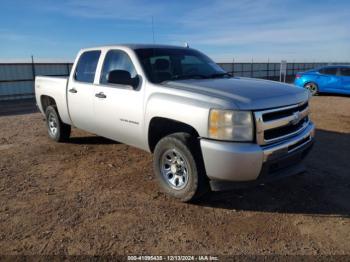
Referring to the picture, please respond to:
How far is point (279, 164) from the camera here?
359cm

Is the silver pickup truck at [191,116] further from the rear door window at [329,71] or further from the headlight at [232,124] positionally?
the rear door window at [329,71]

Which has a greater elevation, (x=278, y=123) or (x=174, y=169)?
(x=278, y=123)

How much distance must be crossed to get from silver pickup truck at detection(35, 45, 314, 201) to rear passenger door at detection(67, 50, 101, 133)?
2cm

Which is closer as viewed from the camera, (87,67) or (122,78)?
(122,78)

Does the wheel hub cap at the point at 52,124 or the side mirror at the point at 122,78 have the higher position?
the side mirror at the point at 122,78

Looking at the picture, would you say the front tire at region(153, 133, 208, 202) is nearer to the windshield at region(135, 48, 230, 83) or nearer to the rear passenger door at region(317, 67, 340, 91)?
the windshield at region(135, 48, 230, 83)

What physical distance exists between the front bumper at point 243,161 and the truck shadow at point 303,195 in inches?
19.0

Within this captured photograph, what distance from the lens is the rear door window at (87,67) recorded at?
527 cm

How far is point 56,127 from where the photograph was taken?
6.64 metres

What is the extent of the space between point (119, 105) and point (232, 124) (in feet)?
6.10

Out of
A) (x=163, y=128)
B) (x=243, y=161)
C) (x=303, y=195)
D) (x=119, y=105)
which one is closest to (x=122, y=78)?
(x=119, y=105)

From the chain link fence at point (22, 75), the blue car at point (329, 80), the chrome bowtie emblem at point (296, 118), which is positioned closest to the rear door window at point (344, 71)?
the blue car at point (329, 80)

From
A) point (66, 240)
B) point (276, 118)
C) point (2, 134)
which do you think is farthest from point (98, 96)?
point (2, 134)

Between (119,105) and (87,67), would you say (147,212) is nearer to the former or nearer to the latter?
(119,105)
